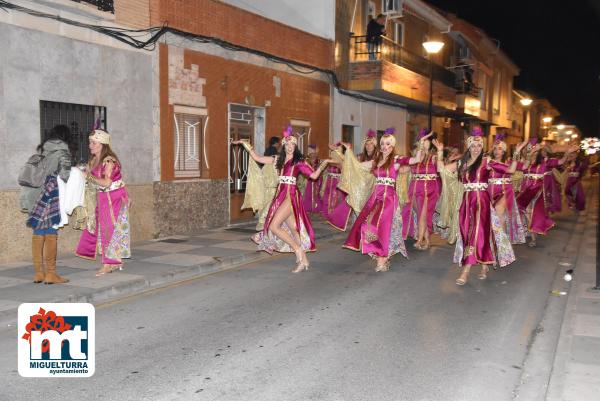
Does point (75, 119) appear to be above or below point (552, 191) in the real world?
above

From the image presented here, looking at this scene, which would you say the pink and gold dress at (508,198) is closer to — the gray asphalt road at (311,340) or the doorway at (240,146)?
the gray asphalt road at (311,340)

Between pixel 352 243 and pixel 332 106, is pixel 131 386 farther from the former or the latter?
pixel 332 106

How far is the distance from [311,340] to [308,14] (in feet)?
52.5

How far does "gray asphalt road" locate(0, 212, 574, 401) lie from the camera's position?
178 inches

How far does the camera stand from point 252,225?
14.9 m

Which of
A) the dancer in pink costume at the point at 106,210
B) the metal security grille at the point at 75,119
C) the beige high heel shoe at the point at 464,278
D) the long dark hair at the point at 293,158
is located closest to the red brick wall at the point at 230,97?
the metal security grille at the point at 75,119

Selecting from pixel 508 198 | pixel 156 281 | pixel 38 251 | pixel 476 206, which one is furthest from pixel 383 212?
pixel 38 251

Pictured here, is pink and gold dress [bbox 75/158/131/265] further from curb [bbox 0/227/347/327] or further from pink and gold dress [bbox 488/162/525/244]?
pink and gold dress [bbox 488/162/525/244]

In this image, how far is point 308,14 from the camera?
1980cm

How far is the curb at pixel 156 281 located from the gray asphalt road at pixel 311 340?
33cm

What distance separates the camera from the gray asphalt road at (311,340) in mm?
4523

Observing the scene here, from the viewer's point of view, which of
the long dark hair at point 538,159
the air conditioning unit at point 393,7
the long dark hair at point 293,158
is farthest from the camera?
the air conditioning unit at point 393,7

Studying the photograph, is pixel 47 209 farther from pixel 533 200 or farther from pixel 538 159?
pixel 538 159

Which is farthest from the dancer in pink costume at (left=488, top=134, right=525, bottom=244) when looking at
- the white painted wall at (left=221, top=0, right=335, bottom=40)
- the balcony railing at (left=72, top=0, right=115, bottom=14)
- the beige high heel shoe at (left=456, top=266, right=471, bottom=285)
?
the white painted wall at (left=221, top=0, right=335, bottom=40)
